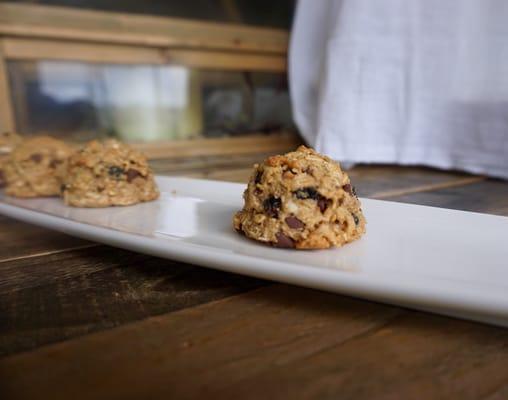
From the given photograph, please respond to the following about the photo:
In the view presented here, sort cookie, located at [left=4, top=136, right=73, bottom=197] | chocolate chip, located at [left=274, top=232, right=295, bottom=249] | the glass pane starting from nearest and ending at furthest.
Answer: chocolate chip, located at [left=274, top=232, right=295, bottom=249] → cookie, located at [left=4, top=136, right=73, bottom=197] → the glass pane

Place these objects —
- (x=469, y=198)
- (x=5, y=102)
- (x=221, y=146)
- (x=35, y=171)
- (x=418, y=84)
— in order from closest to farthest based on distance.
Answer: (x=35, y=171) → (x=469, y=198) → (x=418, y=84) → (x=5, y=102) → (x=221, y=146)

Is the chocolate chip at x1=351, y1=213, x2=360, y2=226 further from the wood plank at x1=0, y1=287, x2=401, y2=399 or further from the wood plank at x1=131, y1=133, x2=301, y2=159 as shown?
the wood plank at x1=131, y1=133, x2=301, y2=159

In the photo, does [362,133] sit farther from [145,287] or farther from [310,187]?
[145,287]

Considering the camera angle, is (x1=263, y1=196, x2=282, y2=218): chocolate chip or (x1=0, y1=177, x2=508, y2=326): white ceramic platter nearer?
(x1=0, y1=177, x2=508, y2=326): white ceramic platter

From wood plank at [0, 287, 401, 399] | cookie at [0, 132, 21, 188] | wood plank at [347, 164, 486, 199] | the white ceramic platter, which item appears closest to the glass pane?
cookie at [0, 132, 21, 188]

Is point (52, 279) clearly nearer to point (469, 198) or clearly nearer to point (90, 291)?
point (90, 291)

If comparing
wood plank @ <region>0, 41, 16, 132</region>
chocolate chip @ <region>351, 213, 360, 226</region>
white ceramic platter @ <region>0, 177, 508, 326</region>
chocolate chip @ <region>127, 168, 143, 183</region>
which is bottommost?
white ceramic platter @ <region>0, 177, 508, 326</region>

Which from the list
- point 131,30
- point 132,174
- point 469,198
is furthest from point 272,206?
point 131,30
